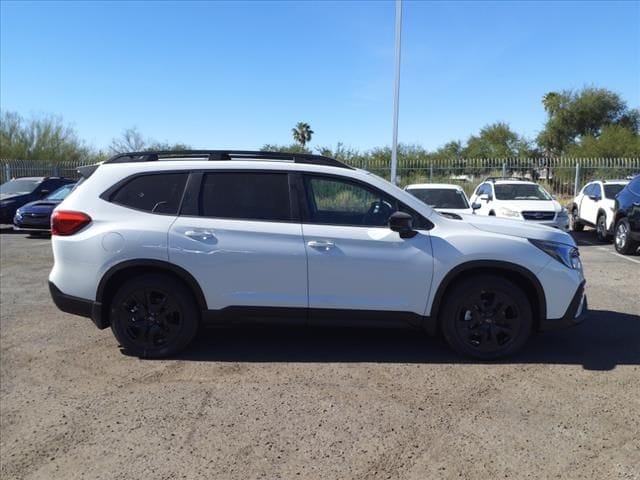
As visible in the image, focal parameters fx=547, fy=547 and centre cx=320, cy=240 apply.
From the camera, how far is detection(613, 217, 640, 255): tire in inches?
446

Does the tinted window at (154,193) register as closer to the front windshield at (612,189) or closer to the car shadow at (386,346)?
the car shadow at (386,346)

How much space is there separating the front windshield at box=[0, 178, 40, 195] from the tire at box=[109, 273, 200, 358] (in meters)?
15.1

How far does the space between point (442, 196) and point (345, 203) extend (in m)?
7.78

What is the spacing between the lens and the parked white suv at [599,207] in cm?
1359

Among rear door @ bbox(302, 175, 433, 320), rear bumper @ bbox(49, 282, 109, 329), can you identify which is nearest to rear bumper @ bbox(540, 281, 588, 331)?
rear door @ bbox(302, 175, 433, 320)

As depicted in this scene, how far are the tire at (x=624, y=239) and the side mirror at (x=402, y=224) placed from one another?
8574mm

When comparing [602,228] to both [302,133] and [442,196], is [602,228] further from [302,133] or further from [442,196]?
[302,133]

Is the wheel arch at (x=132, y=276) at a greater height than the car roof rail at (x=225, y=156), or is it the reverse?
the car roof rail at (x=225, y=156)

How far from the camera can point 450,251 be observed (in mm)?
4676

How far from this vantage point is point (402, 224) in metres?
4.64

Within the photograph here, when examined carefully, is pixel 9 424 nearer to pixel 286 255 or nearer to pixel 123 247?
pixel 123 247

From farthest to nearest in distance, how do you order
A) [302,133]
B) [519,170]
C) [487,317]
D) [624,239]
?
[302,133] → [519,170] → [624,239] → [487,317]

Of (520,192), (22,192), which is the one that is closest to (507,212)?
(520,192)

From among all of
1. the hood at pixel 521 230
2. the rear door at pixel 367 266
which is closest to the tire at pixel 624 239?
the hood at pixel 521 230
